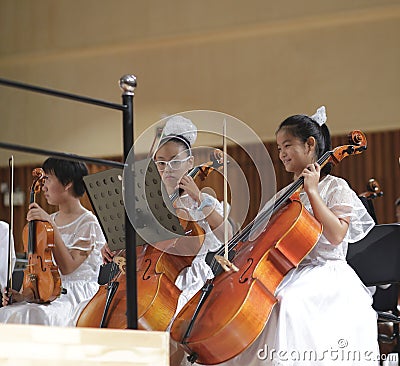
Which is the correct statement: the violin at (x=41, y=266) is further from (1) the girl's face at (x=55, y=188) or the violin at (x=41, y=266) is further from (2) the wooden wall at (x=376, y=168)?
(2) the wooden wall at (x=376, y=168)

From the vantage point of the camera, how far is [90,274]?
15.9ft

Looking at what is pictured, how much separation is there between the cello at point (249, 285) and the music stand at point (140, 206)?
310 millimetres

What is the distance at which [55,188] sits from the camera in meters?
4.92

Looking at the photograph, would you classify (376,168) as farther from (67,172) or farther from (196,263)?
(196,263)

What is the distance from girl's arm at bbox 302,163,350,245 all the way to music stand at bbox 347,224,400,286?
57 centimetres

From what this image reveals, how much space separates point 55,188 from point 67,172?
114 millimetres

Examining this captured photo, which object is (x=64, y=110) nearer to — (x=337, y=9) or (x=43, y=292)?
(x=337, y=9)

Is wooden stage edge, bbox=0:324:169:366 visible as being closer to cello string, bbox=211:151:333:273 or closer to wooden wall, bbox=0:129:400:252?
cello string, bbox=211:151:333:273

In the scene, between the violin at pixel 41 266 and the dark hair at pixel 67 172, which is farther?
the dark hair at pixel 67 172

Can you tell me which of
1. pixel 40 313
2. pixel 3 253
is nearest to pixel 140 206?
pixel 40 313

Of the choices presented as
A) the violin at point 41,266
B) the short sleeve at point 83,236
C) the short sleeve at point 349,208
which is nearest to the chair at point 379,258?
the short sleeve at point 349,208

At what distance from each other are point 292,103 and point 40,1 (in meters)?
3.21

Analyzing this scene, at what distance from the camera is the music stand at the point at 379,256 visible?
4285 millimetres

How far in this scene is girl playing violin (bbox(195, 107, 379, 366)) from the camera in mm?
3602
